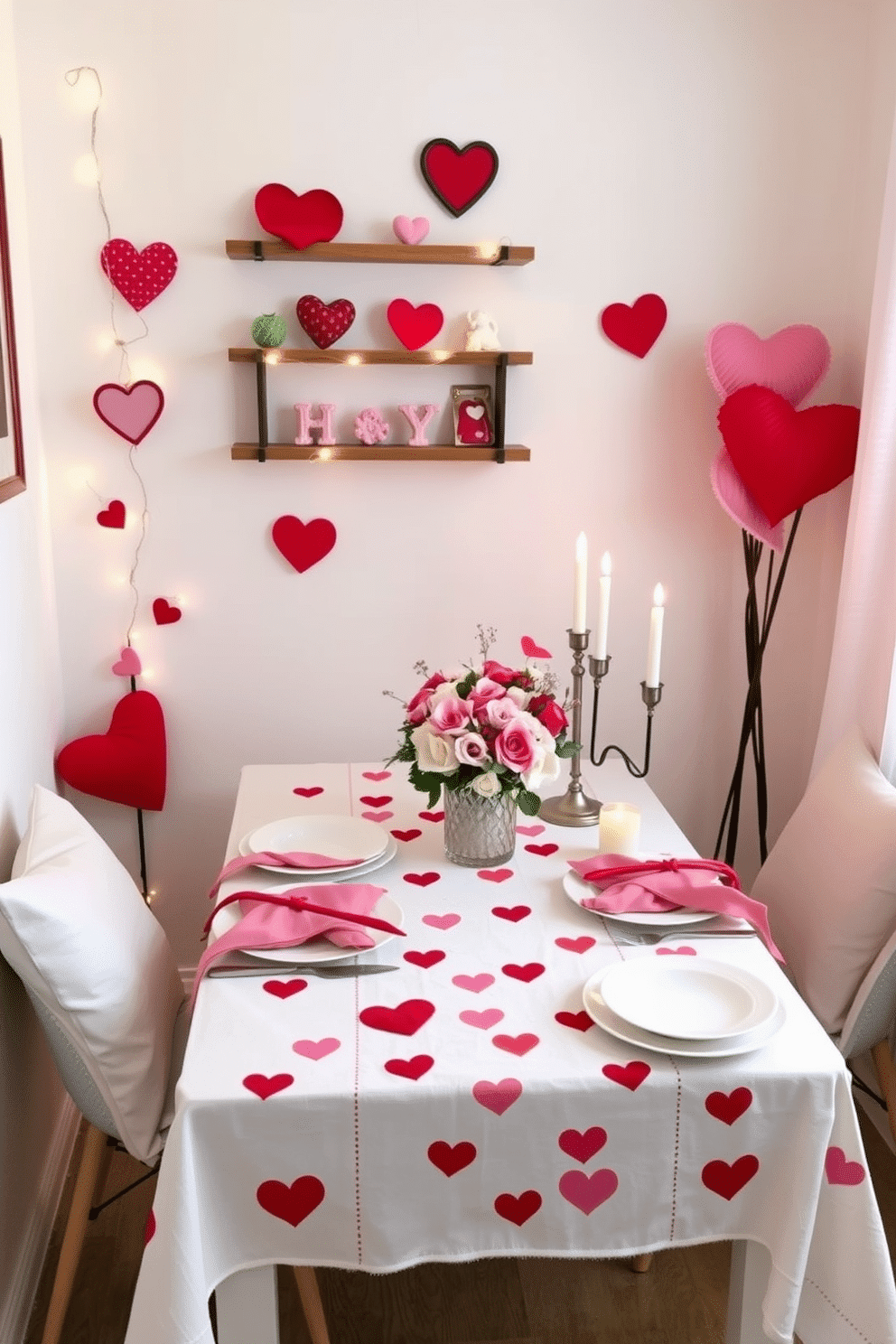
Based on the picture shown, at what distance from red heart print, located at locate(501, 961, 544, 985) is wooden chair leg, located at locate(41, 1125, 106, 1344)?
0.73 metres

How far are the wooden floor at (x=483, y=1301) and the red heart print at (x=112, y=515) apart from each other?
1.45 metres

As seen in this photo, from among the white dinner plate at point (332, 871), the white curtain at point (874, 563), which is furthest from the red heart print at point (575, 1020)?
the white curtain at point (874, 563)

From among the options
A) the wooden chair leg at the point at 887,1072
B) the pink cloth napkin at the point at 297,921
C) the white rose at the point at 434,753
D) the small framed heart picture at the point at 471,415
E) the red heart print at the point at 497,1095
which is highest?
the small framed heart picture at the point at 471,415

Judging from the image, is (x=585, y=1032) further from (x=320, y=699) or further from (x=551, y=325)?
(x=551, y=325)

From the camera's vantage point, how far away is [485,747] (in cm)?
188

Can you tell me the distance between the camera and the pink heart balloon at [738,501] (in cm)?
267

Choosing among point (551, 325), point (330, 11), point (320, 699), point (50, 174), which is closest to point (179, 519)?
point (320, 699)

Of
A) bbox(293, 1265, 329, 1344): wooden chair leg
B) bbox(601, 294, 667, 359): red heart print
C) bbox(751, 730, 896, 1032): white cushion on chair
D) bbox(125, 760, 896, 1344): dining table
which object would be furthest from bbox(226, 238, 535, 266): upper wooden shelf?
bbox(293, 1265, 329, 1344): wooden chair leg

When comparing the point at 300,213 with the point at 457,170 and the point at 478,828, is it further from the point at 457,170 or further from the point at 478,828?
the point at 478,828

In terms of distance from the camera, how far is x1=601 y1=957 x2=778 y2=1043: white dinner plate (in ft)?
5.11

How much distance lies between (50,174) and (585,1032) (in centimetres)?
207

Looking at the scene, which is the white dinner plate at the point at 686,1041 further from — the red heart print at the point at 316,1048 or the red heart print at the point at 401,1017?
the red heart print at the point at 316,1048

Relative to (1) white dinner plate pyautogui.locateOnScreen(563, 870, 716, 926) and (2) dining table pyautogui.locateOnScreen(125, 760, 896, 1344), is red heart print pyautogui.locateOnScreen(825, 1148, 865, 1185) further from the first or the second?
(1) white dinner plate pyautogui.locateOnScreen(563, 870, 716, 926)

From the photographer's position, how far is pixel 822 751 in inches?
104
